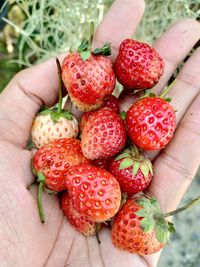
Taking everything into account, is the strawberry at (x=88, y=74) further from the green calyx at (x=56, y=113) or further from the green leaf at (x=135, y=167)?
the green leaf at (x=135, y=167)

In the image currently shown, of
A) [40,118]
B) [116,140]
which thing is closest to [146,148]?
[116,140]

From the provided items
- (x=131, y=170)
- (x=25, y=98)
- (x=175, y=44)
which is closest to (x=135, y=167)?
(x=131, y=170)

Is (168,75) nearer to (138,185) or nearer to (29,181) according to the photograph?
(138,185)

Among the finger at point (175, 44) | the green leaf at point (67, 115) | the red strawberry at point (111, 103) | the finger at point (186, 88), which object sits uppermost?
the finger at point (175, 44)

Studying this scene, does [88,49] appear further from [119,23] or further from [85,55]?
[119,23]

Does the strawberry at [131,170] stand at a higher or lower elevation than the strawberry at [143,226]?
higher

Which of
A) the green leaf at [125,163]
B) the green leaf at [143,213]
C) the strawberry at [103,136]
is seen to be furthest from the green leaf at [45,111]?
the green leaf at [143,213]

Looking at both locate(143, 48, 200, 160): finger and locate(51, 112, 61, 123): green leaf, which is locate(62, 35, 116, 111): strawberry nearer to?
locate(51, 112, 61, 123): green leaf

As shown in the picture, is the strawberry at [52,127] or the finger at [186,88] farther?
the finger at [186,88]
